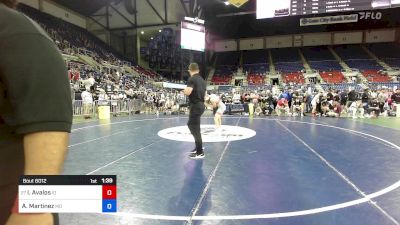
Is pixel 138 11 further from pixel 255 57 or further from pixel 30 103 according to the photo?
pixel 30 103

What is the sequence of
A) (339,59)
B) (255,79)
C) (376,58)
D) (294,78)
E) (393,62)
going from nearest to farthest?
(393,62) → (294,78) → (376,58) → (255,79) → (339,59)

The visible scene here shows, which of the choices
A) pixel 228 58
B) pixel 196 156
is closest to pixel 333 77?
pixel 228 58

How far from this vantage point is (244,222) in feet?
9.73

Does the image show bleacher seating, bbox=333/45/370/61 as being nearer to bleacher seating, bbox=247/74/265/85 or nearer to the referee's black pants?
bleacher seating, bbox=247/74/265/85

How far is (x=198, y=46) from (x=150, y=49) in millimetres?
18119

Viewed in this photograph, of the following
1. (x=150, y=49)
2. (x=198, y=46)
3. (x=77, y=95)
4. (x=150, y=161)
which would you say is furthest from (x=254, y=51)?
(x=150, y=161)

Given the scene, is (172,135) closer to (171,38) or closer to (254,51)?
(171,38)

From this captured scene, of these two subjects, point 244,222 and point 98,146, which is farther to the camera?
point 98,146

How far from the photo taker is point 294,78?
36719 millimetres

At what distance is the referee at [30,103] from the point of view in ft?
2.48

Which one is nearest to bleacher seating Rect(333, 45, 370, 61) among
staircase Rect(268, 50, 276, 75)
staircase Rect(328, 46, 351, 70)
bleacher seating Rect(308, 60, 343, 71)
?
staircase Rect(328, 46, 351, 70)
